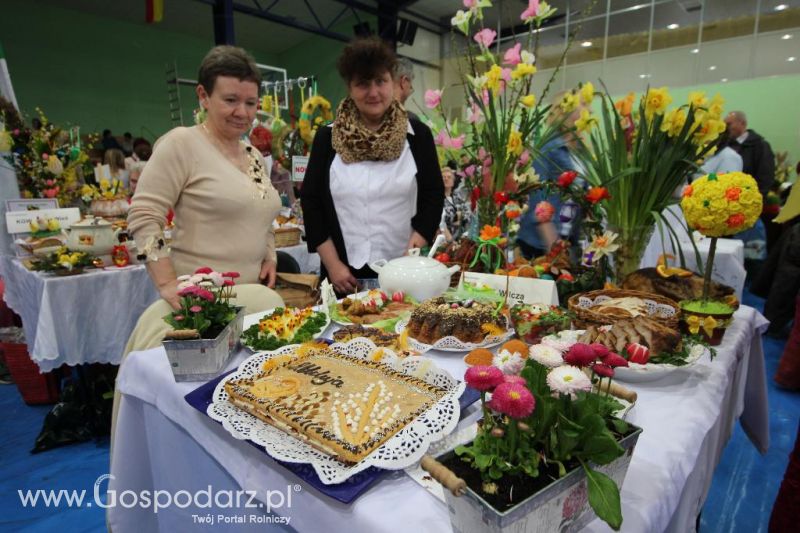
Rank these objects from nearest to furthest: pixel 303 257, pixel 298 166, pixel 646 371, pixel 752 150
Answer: pixel 646 371
pixel 298 166
pixel 303 257
pixel 752 150

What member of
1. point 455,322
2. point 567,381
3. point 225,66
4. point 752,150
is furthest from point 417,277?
point 752,150

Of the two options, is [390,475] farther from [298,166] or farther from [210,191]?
[298,166]

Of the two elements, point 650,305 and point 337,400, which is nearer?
point 337,400

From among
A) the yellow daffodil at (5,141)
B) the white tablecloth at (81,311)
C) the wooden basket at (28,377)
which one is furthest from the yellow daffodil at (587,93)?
the yellow daffodil at (5,141)

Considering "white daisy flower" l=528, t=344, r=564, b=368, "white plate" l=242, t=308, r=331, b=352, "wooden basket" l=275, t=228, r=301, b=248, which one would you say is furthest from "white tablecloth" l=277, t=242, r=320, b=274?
"white daisy flower" l=528, t=344, r=564, b=368

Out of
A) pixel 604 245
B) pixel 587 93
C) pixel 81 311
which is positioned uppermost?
pixel 587 93

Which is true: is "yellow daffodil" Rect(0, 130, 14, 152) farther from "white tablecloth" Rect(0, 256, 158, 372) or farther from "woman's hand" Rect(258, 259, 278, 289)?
"woman's hand" Rect(258, 259, 278, 289)

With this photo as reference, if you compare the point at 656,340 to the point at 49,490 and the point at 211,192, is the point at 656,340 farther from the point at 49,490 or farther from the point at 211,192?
the point at 49,490

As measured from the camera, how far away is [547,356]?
66 cm

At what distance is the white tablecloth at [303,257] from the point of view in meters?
3.17

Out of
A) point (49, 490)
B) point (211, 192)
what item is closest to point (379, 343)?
point (211, 192)

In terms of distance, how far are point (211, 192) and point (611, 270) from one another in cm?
133

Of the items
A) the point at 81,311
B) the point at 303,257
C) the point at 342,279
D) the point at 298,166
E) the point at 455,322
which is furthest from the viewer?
the point at 303,257

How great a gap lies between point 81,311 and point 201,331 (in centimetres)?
186
